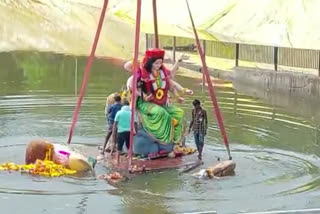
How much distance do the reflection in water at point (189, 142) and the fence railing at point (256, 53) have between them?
8.48 feet

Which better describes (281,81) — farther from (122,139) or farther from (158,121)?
(122,139)

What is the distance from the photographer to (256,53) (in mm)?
27641

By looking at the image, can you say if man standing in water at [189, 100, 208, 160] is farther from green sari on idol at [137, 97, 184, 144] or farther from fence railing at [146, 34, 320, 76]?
fence railing at [146, 34, 320, 76]

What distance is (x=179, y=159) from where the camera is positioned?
1405cm

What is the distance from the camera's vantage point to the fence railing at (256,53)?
25141mm

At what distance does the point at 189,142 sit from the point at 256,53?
12.1 meters

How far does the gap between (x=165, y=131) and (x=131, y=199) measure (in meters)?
2.63

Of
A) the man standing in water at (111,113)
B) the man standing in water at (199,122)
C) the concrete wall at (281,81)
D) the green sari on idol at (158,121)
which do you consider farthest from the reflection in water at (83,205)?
the concrete wall at (281,81)

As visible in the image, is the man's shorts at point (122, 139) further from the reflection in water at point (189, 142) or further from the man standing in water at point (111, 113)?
the man standing in water at point (111, 113)

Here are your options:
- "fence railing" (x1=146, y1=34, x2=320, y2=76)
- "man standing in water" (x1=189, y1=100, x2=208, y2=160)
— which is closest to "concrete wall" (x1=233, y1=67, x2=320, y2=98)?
"fence railing" (x1=146, y1=34, x2=320, y2=76)

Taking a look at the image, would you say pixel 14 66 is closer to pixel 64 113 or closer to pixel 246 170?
pixel 64 113

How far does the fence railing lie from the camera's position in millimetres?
25141

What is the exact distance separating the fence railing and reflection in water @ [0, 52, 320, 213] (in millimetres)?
2585

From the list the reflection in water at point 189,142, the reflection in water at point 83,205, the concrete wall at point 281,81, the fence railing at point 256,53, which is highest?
the fence railing at point 256,53
